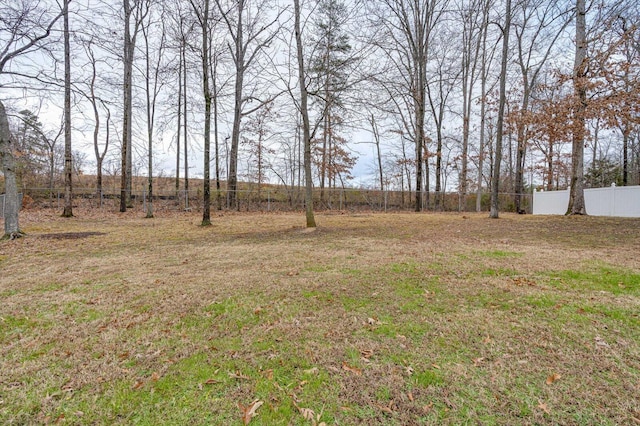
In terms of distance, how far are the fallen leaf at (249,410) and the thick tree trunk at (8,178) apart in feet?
25.9

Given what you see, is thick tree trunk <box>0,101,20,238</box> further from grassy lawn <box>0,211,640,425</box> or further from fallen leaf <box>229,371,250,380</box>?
fallen leaf <box>229,371,250,380</box>

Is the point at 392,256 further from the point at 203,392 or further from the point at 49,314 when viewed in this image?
the point at 49,314

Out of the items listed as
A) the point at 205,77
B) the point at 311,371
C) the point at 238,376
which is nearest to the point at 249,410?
the point at 238,376

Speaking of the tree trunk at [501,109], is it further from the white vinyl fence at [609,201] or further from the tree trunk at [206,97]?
the tree trunk at [206,97]

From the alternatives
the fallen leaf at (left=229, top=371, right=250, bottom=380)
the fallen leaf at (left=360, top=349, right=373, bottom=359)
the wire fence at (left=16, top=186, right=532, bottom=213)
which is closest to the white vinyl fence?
the wire fence at (left=16, top=186, right=532, bottom=213)

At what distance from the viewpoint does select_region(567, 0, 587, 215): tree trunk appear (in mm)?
7973

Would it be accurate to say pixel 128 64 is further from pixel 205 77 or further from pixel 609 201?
pixel 609 201

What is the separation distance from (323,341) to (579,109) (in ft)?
32.5

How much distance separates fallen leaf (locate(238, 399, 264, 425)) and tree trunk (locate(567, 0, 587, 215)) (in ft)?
33.6

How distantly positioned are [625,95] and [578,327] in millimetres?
7900

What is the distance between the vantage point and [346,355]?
2133 mm

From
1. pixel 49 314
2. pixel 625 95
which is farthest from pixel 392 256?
pixel 625 95

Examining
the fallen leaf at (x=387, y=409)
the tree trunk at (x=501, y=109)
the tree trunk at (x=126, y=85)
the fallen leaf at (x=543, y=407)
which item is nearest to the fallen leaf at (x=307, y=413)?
the fallen leaf at (x=387, y=409)

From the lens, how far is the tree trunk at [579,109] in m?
7.97
